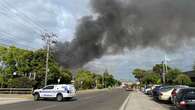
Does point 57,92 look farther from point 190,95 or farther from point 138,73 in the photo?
point 138,73

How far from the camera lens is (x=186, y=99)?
856 inches

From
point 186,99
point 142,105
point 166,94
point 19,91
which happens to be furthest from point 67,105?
point 19,91

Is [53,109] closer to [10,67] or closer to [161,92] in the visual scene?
[161,92]

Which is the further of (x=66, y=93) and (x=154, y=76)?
(x=154, y=76)

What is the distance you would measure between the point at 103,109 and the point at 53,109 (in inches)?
141

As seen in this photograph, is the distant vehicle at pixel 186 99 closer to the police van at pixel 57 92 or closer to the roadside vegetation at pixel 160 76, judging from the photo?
the police van at pixel 57 92

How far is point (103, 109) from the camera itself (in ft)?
87.2

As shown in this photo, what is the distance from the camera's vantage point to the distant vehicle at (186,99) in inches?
833

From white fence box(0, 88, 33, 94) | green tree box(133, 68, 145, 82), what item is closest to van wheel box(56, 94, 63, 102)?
white fence box(0, 88, 33, 94)

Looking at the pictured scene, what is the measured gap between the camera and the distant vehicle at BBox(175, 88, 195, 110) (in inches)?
833

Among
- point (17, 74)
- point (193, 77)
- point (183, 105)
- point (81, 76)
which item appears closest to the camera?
point (183, 105)

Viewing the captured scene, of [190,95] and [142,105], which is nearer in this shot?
[190,95]

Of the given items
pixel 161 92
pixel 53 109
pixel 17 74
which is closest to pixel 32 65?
pixel 17 74

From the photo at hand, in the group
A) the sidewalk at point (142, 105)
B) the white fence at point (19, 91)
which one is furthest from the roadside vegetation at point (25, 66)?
the sidewalk at point (142, 105)
